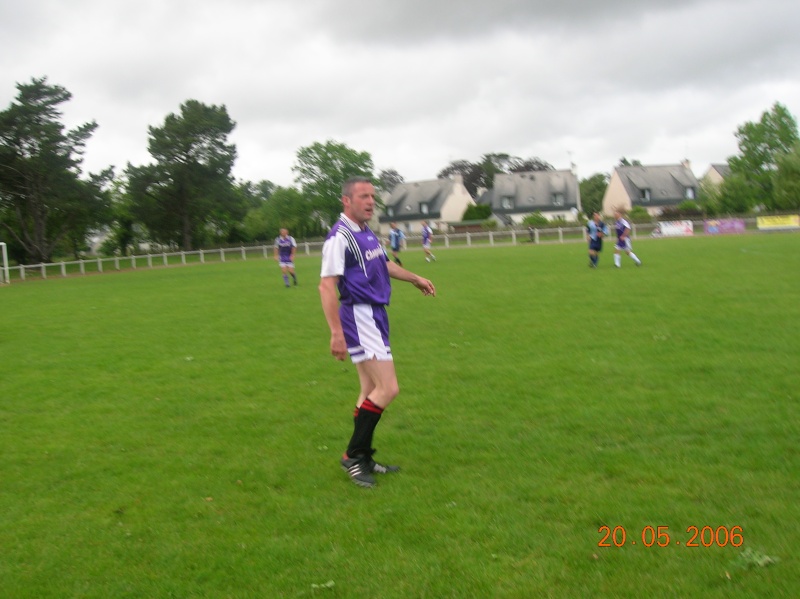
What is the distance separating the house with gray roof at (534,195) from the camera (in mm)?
90625

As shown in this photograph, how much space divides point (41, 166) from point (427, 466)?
51742 mm

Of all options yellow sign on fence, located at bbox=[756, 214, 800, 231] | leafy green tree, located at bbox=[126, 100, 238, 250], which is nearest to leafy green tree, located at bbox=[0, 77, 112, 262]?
leafy green tree, located at bbox=[126, 100, 238, 250]

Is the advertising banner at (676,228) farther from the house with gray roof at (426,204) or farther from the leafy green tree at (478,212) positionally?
the house with gray roof at (426,204)

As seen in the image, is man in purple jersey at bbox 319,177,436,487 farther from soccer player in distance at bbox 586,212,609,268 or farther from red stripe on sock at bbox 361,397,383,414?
soccer player in distance at bbox 586,212,609,268

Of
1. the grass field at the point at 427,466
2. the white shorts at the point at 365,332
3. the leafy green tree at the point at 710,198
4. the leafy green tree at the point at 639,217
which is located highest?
the leafy green tree at the point at 710,198

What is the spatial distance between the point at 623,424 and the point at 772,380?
242 centimetres

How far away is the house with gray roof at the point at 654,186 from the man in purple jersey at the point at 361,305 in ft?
281

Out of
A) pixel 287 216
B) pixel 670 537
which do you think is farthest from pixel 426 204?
pixel 670 537

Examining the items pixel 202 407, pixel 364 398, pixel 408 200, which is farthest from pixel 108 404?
pixel 408 200

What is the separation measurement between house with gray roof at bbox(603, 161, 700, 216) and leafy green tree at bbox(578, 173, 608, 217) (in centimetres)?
1302

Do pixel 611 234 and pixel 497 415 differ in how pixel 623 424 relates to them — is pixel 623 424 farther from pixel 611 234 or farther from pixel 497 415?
pixel 611 234

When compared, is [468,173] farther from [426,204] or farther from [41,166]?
[41,166]

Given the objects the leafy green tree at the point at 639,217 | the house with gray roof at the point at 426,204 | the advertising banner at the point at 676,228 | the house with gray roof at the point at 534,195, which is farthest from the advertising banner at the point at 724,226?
the house with gray roof at the point at 426,204

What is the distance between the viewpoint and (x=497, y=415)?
7125 millimetres
